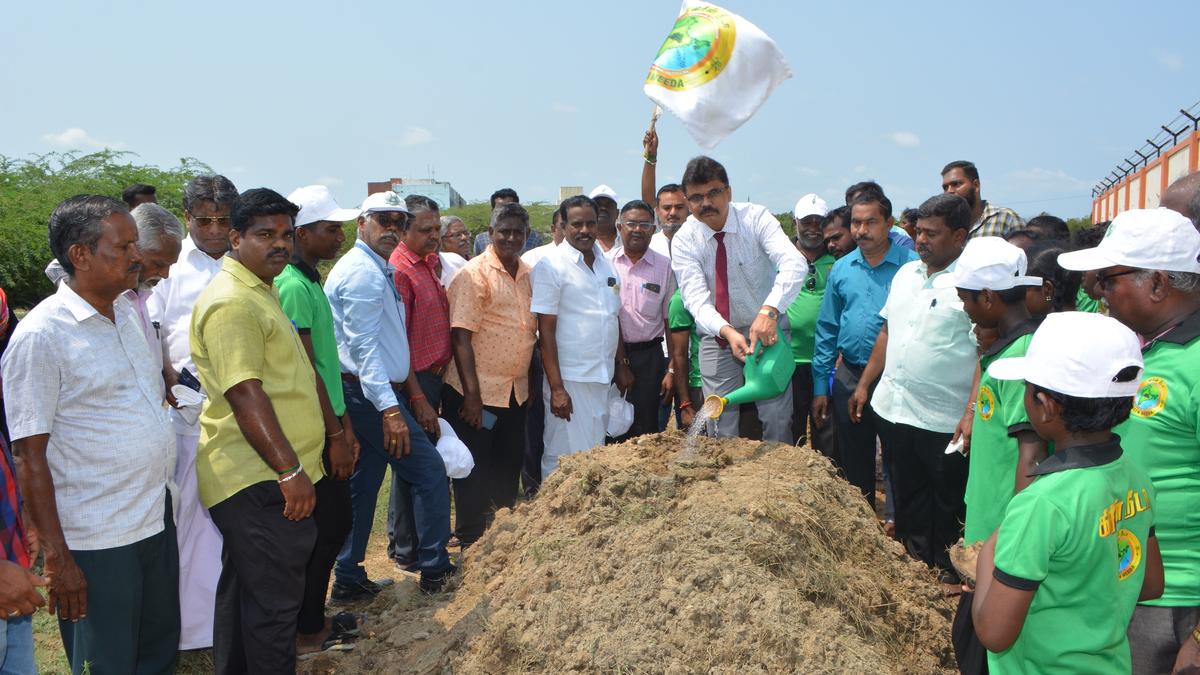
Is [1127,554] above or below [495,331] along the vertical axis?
below

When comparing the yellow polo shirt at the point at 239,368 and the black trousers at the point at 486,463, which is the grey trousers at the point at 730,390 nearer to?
the black trousers at the point at 486,463

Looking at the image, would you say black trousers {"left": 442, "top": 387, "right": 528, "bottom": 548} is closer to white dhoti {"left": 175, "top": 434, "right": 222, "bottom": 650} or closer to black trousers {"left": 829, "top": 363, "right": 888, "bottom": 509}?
white dhoti {"left": 175, "top": 434, "right": 222, "bottom": 650}

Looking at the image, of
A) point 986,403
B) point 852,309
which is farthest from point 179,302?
point 852,309

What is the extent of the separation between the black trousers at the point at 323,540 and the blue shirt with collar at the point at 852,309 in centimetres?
313

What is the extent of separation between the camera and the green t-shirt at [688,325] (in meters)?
5.42

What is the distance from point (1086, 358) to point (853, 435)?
3.33 m

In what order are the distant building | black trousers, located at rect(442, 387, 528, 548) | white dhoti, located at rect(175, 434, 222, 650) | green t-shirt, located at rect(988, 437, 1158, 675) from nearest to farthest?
green t-shirt, located at rect(988, 437, 1158, 675), white dhoti, located at rect(175, 434, 222, 650), black trousers, located at rect(442, 387, 528, 548), the distant building

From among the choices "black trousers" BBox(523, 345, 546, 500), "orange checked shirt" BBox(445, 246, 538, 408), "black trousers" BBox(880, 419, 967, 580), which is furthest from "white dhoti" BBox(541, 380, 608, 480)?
"black trousers" BBox(880, 419, 967, 580)

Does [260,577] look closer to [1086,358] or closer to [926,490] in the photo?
[1086,358]

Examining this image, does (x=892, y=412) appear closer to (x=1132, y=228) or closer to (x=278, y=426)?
(x=1132, y=228)

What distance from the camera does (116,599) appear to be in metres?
2.80

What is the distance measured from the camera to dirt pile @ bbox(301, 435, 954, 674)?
2.92 meters

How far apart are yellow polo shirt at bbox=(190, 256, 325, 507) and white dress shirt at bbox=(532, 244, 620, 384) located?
2156mm

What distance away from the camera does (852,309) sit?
506 centimetres
